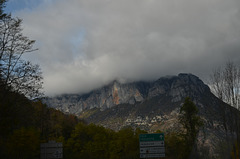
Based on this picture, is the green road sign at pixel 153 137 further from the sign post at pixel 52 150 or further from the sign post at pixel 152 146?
the sign post at pixel 52 150

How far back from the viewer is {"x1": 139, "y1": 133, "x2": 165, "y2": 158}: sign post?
24641 mm

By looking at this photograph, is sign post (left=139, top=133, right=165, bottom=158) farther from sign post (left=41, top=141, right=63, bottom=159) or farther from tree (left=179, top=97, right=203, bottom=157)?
tree (left=179, top=97, right=203, bottom=157)

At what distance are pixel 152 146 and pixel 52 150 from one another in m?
10.4

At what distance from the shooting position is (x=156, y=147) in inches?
976

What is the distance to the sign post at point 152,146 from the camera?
2464 centimetres

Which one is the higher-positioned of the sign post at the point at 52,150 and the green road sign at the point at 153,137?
the green road sign at the point at 153,137

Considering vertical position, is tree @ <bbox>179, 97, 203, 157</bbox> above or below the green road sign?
above

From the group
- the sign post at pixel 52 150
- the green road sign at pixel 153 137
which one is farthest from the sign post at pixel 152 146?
the sign post at pixel 52 150

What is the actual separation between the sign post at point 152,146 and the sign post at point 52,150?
8.41m

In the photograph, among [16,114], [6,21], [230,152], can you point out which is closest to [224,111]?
[230,152]

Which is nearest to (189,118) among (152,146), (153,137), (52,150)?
(153,137)

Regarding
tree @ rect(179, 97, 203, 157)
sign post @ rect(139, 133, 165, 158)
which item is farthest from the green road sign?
tree @ rect(179, 97, 203, 157)

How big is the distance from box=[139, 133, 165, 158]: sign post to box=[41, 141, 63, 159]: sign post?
841cm

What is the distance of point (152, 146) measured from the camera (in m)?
24.8
